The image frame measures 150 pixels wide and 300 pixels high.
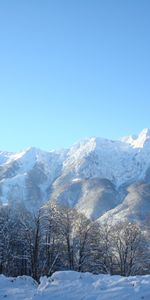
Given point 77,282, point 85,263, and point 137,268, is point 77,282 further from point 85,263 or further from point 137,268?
point 137,268

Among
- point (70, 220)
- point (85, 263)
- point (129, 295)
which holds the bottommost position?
point (129, 295)

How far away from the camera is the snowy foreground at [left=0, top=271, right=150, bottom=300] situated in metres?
23.8

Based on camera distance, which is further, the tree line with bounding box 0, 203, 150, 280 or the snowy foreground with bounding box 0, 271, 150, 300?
the tree line with bounding box 0, 203, 150, 280

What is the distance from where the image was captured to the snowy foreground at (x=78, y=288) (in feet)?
78.1

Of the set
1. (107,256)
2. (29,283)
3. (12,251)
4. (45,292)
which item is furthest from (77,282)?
(12,251)

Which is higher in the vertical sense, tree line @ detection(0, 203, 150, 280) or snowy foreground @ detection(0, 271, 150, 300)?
tree line @ detection(0, 203, 150, 280)

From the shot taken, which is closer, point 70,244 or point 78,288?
point 78,288

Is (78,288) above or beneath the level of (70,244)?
beneath

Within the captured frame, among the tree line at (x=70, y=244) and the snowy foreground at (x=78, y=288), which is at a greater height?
the tree line at (x=70, y=244)

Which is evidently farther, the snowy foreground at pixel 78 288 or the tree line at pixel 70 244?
the tree line at pixel 70 244

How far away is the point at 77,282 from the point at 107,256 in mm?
49519

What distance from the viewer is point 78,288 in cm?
2597

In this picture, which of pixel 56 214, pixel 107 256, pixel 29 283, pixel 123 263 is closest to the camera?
pixel 29 283

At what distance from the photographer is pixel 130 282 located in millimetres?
25891
